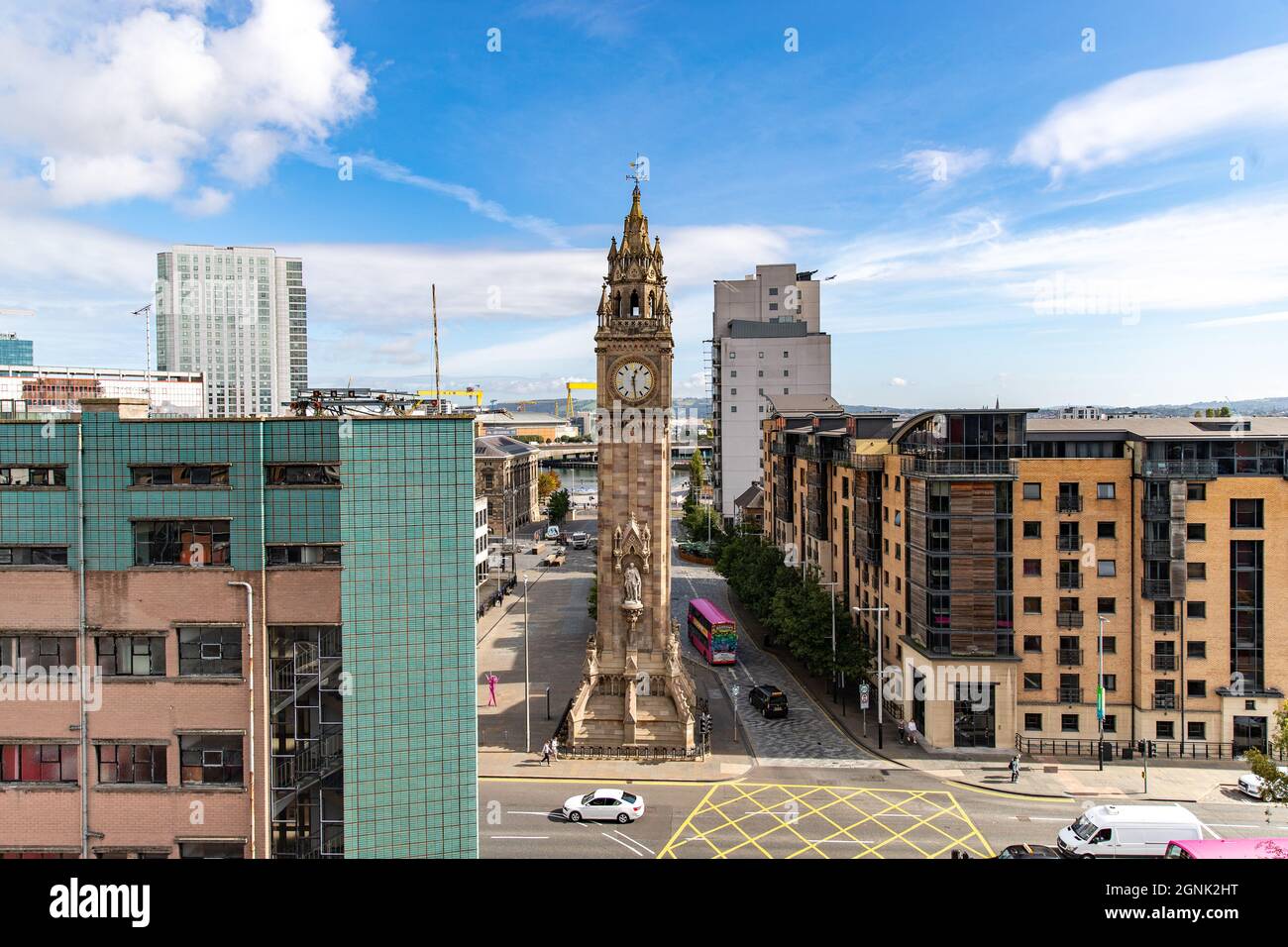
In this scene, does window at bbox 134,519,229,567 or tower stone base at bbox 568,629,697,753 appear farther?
tower stone base at bbox 568,629,697,753

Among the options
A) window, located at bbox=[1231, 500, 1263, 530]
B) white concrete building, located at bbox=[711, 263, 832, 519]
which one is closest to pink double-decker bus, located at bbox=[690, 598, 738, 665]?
window, located at bbox=[1231, 500, 1263, 530]

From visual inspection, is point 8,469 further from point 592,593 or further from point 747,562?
point 747,562

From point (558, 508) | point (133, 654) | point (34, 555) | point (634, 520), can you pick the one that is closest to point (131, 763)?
point (133, 654)

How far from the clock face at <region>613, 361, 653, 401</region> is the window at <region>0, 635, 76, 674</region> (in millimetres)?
27422

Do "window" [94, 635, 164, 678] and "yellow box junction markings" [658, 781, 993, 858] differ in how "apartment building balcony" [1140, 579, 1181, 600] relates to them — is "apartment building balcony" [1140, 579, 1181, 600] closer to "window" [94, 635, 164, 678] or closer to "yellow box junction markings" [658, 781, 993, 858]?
"yellow box junction markings" [658, 781, 993, 858]

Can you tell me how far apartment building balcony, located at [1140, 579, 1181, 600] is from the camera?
43.8 metres

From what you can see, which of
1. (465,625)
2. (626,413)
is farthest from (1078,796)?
(465,625)

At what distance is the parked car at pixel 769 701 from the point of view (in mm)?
49531

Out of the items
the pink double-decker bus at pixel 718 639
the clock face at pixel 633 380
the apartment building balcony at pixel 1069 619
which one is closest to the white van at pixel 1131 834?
the apartment building balcony at pixel 1069 619

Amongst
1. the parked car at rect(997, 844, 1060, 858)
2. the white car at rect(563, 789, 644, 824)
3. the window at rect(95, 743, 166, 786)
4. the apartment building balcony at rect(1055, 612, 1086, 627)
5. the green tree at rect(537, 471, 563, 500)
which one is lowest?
the white car at rect(563, 789, 644, 824)

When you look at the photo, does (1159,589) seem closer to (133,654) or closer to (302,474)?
(302,474)

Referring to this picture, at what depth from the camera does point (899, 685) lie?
1909 inches
